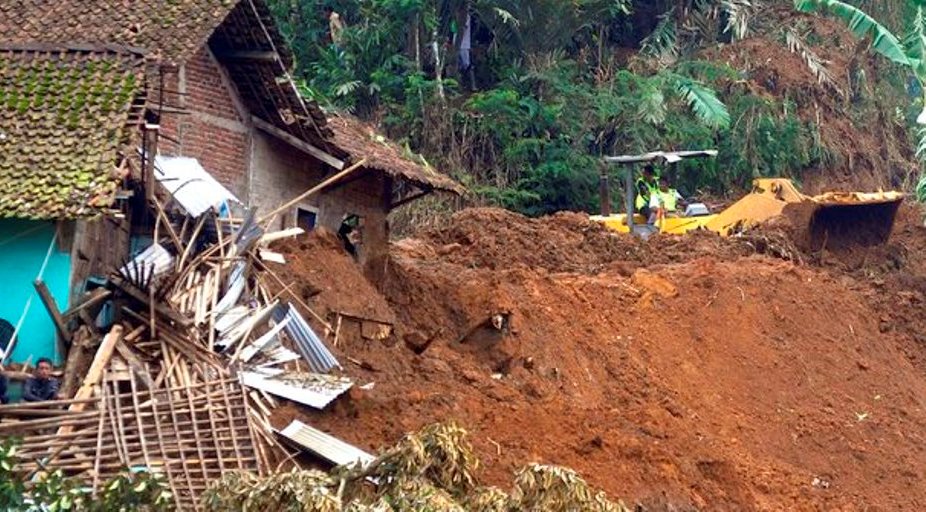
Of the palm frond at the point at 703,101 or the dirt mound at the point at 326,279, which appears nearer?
the dirt mound at the point at 326,279

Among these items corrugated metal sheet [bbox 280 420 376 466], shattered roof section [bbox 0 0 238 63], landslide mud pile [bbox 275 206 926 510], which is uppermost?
shattered roof section [bbox 0 0 238 63]

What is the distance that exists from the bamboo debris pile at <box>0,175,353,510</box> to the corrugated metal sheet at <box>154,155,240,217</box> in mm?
116

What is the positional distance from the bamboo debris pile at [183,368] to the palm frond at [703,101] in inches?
697

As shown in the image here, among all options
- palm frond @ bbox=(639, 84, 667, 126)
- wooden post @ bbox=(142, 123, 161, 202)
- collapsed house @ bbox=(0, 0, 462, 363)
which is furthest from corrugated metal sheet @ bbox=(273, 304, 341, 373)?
palm frond @ bbox=(639, 84, 667, 126)

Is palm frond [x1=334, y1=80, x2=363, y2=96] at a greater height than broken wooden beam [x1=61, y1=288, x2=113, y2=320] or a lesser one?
lesser

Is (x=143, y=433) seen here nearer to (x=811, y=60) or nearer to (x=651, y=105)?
(x=651, y=105)

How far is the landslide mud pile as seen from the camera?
17578mm

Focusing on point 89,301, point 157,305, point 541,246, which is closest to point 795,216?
point 541,246

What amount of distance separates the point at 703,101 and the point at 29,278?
20541 millimetres

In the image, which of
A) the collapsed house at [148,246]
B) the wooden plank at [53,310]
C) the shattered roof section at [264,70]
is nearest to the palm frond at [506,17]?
the shattered roof section at [264,70]

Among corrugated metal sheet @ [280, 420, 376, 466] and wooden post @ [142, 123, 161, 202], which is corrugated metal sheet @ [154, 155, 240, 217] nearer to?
wooden post @ [142, 123, 161, 202]

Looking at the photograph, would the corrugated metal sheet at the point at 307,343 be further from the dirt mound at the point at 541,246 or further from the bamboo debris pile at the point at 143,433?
the dirt mound at the point at 541,246

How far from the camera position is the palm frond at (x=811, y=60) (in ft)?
130

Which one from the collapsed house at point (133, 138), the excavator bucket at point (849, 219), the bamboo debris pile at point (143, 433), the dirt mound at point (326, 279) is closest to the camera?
the bamboo debris pile at point (143, 433)
